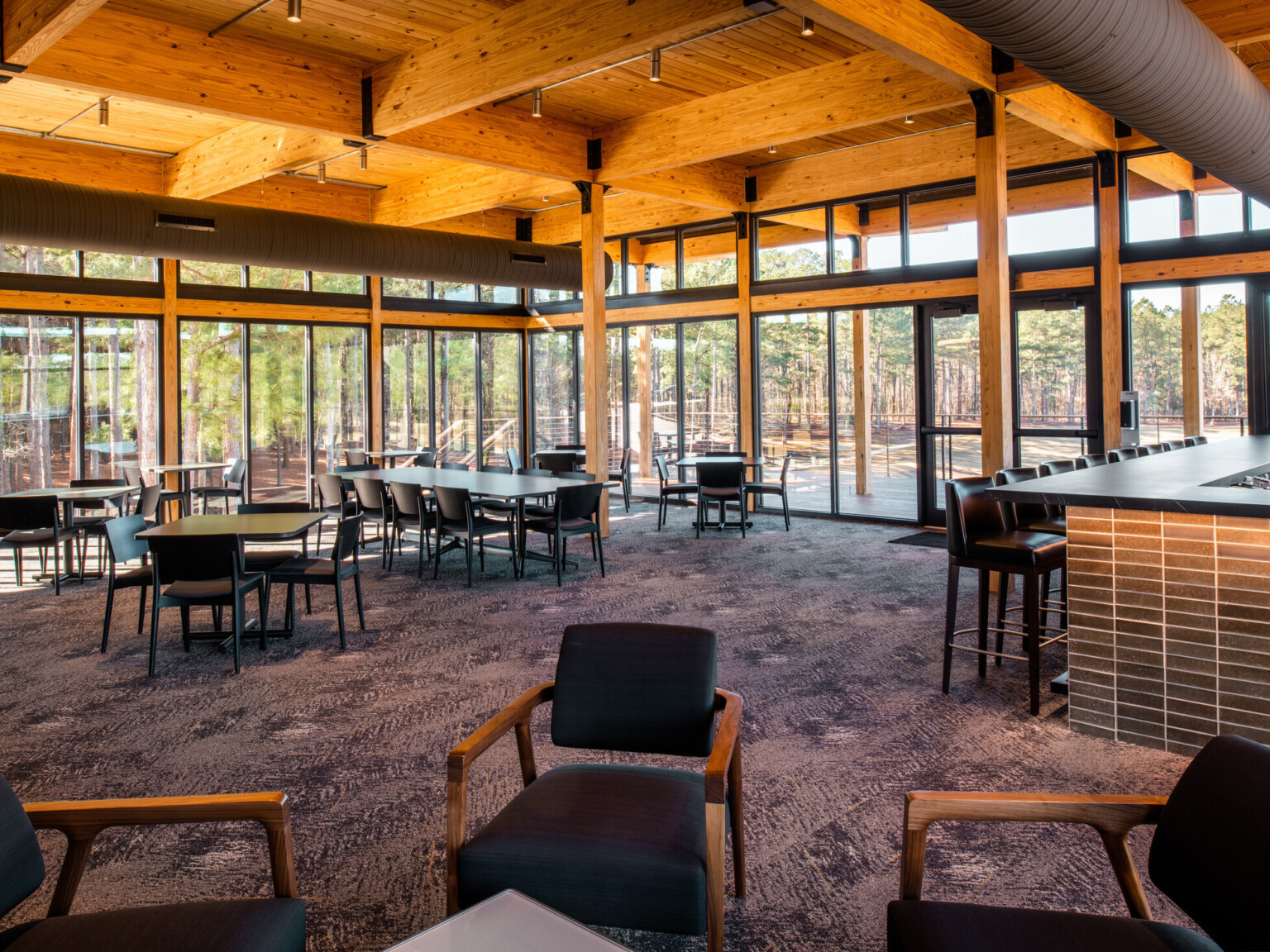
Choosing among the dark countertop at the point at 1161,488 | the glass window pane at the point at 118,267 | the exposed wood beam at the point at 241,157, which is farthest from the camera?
the glass window pane at the point at 118,267

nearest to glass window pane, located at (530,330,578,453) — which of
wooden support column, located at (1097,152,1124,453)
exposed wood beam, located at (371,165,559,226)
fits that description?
exposed wood beam, located at (371,165,559,226)

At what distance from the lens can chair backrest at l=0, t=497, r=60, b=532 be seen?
691 cm

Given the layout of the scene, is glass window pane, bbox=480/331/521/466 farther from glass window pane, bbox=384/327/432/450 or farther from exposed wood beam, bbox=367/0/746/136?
exposed wood beam, bbox=367/0/746/136

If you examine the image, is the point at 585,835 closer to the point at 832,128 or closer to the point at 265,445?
the point at 832,128

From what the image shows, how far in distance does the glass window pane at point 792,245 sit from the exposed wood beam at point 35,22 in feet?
26.7

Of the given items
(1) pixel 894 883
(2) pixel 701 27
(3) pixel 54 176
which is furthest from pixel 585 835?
(3) pixel 54 176

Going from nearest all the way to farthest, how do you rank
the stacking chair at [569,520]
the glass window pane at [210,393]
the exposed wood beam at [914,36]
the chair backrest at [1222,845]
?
the chair backrest at [1222,845]
the exposed wood beam at [914,36]
the stacking chair at [569,520]
the glass window pane at [210,393]

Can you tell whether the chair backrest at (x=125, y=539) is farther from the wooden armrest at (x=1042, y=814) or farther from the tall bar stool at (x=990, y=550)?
the wooden armrest at (x=1042, y=814)

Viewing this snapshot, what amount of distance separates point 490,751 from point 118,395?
9.08m

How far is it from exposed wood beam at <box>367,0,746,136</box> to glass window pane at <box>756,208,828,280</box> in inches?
201

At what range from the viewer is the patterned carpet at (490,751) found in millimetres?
2713

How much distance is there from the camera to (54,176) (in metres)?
9.62

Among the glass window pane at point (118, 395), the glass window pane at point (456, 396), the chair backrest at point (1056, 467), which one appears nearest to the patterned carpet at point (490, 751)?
the chair backrest at point (1056, 467)

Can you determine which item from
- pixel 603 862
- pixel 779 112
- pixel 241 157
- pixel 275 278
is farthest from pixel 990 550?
pixel 275 278
